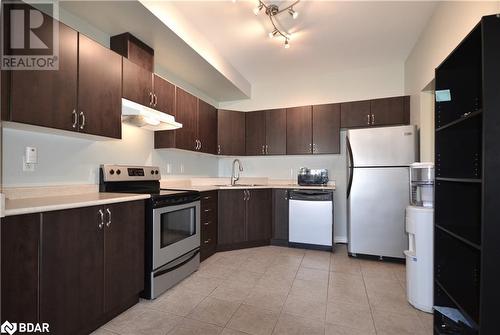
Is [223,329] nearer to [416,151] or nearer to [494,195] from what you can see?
[494,195]

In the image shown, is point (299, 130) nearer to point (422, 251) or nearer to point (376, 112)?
point (376, 112)

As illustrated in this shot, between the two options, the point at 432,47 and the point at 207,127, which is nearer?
the point at 432,47

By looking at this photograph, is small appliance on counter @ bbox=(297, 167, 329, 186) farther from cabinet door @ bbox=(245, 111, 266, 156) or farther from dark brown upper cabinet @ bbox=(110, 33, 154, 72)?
dark brown upper cabinet @ bbox=(110, 33, 154, 72)

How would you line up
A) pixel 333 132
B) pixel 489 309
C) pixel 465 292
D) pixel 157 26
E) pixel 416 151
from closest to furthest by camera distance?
pixel 489 309 < pixel 465 292 < pixel 157 26 < pixel 416 151 < pixel 333 132

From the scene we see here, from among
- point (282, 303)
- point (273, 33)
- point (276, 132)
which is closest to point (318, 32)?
point (273, 33)

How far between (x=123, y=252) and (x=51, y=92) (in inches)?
48.4

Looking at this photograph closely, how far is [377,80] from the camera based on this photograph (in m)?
3.70

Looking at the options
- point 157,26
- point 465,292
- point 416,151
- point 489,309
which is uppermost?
point 157,26

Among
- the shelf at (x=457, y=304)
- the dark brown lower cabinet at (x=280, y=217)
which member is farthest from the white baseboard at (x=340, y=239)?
the shelf at (x=457, y=304)

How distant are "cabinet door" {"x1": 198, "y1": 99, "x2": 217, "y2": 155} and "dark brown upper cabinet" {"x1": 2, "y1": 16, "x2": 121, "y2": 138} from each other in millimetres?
1402

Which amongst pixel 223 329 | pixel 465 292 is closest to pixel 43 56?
pixel 223 329

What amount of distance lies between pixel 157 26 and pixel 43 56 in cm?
102

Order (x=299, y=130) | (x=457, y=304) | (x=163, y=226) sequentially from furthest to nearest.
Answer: (x=299, y=130)
(x=163, y=226)
(x=457, y=304)

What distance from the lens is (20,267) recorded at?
3.99ft
